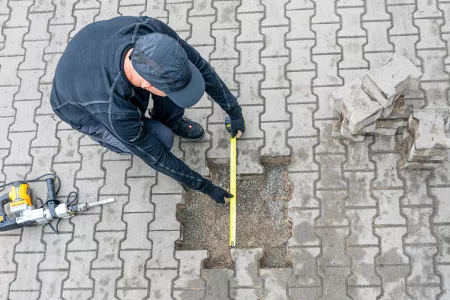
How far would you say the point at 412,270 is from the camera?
4027 mm

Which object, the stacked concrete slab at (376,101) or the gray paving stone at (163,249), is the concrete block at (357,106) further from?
the gray paving stone at (163,249)

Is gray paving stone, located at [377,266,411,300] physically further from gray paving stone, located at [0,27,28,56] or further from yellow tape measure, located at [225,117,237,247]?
gray paving stone, located at [0,27,28,56]

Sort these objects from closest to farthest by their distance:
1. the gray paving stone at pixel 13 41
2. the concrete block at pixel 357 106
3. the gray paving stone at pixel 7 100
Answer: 1. the concrete block at pixel 357 106
2. the gray paving stone at pixel 7 100
3. the gray paving stone at pixel 13 41

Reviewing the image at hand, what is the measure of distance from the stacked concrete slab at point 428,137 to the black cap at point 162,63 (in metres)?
2.03

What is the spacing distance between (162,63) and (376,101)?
1.94 meters

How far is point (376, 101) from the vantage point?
3.92m

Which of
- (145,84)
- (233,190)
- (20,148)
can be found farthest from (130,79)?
(20,148)

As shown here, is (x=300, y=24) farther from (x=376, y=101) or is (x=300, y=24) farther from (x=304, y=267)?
(x=304, y=267)

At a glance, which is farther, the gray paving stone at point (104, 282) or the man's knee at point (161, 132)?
the gray paving stone at point (104, 282)

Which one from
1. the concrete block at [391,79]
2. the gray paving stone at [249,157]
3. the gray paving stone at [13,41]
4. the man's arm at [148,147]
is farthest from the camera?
the gray paving stone at [13,41]

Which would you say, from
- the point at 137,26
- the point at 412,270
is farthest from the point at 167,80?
the point at 412,270

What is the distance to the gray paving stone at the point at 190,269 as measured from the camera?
13.7 ft

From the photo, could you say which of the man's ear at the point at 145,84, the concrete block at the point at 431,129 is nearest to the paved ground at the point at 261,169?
the concrete block at the point at 431,129

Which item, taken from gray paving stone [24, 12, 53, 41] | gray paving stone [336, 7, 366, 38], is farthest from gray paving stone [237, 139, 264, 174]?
gray paving stone [24, 12, 53, 41]
